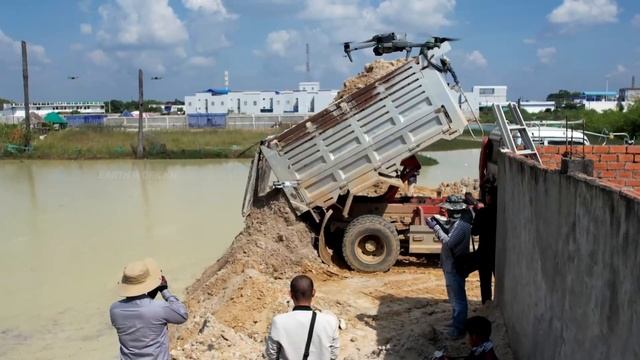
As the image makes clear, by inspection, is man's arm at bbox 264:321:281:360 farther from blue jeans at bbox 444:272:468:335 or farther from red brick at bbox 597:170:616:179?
red brick at bbox 597:170:616:179

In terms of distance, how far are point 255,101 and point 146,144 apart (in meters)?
51.9

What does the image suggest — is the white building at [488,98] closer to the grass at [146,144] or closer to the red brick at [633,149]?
the red brick at [633,149]

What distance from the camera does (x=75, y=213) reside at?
56.7 ft

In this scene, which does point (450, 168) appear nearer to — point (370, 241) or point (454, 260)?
point (370, 241)

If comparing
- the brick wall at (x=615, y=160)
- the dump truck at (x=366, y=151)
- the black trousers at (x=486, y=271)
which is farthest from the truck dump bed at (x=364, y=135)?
the brick wall at (x=615, y=160)

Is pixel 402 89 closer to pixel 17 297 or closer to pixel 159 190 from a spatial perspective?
pixel 17 297

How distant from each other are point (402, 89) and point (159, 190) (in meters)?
14.7

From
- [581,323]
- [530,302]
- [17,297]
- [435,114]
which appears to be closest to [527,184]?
[530,302]

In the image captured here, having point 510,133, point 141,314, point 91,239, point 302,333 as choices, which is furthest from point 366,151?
point 91,239

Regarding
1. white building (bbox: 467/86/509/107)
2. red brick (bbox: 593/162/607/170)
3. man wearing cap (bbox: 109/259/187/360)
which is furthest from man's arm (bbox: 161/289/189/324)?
red brick (bbox: 593/162/607/170)

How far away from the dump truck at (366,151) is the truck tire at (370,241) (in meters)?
0.02

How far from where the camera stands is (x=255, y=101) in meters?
87.1

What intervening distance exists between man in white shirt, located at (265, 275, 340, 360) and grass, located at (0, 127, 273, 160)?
88.4ft

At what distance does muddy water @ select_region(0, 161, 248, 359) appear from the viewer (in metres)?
8.45
